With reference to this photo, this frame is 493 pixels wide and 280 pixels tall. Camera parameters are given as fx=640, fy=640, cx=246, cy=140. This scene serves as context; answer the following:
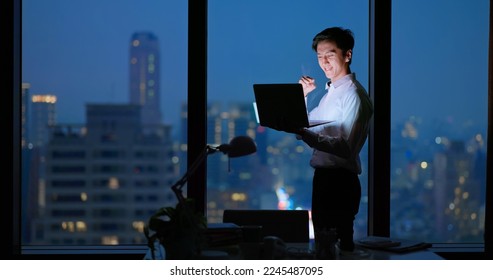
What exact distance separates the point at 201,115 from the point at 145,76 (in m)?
0.42

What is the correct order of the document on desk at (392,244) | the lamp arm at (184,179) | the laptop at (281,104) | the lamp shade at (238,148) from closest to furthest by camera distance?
the lamp arm at (184,179)
the lamp shade at (238,148)
the document on desk at (392,244)
the laptop at (281,104)

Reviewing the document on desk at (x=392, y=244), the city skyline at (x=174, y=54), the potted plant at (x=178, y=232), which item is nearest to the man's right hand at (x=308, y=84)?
the city skyline at (x=174, y=54)

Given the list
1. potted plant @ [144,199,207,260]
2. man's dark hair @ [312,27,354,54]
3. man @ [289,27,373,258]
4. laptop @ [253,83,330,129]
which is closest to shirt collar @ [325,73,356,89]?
man @ [289,27,373,258]

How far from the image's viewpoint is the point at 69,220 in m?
4.07

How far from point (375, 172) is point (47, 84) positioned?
6.95 feet

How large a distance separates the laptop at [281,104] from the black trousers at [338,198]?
279 mm

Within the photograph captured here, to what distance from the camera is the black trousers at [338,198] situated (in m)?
3.15

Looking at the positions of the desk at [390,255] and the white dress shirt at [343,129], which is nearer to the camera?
the desk at [390,255]

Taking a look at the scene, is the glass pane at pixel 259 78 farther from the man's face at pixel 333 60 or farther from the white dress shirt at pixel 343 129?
the white dress shirt at pixel 343 129

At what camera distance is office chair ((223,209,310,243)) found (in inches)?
124

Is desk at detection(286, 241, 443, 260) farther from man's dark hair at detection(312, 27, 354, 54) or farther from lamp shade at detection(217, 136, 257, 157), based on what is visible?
man's dark hair at detection(312, 27, 354, 54)

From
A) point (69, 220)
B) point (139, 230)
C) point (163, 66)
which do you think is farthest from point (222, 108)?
point (69, 220)

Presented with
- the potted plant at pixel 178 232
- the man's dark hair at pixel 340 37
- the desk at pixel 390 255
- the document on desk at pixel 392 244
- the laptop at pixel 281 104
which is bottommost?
the desk at pixel 390 255
